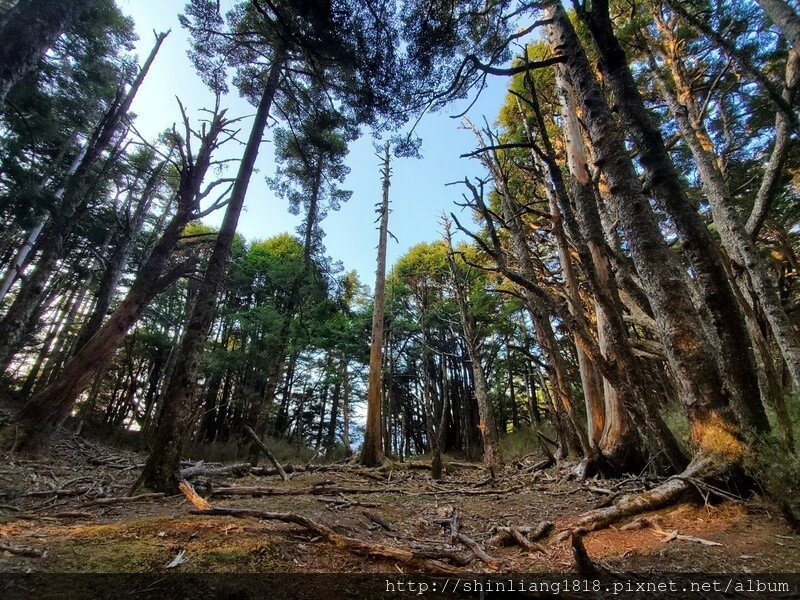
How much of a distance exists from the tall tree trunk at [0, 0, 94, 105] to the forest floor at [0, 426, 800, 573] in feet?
20.3

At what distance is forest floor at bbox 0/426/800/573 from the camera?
75.2 inches

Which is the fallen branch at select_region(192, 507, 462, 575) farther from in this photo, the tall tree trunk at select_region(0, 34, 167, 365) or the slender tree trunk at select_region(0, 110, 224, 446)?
the tall tree trunk at select_region(0, 34, 167, 365)

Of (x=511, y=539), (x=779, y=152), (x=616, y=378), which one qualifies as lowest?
(x=511, y=539)

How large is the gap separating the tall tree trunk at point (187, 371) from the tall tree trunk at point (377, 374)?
5.82 m

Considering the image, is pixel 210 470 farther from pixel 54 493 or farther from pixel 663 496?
pixel 663 496

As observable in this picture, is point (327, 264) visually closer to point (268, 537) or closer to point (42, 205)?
point (42, 205)

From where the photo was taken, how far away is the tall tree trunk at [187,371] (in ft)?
13.7

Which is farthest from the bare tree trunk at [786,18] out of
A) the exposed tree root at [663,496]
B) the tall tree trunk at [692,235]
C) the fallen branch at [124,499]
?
the fallen branch at [124,499]

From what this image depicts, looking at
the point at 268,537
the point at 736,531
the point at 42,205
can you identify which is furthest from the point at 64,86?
the point at 736,531

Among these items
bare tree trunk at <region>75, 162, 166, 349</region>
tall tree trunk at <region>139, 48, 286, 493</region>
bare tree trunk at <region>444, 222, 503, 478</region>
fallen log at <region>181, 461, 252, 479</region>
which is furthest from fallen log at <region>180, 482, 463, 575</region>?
bare tree trunk at <region>75, 162, 166, 349</region>

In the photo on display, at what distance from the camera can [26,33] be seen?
5590 millimetres

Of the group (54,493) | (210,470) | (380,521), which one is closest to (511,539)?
(380,521)

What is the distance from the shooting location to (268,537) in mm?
2314

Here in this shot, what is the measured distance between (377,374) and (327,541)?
26.1 ft
